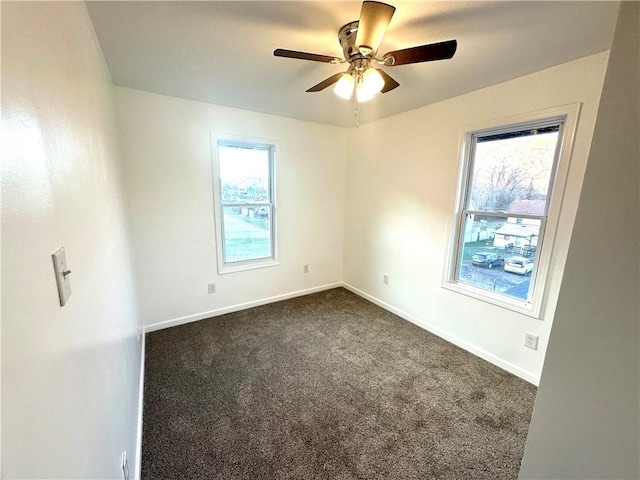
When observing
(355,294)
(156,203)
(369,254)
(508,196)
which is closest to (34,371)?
(156,203)

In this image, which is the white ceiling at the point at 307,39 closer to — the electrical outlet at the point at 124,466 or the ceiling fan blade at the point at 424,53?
the ceiling fan blade at the point at 424,53

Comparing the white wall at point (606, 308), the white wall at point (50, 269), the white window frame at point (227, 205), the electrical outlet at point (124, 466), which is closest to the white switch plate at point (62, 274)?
the white wall at point (50, 269)

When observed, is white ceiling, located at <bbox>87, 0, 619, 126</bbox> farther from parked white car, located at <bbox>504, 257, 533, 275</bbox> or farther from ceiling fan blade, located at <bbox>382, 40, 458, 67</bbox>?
parked white car, located at <bbox>504, 257, 533, 275</bbox>

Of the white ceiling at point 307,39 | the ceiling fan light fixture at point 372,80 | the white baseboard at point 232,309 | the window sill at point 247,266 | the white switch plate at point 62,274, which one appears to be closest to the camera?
the white switch plate at point 62,274

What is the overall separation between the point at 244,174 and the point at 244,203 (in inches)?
13.8

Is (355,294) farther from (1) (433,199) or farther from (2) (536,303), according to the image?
(2) (536,303)

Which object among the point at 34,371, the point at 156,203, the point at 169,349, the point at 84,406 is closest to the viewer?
the point at 34,371

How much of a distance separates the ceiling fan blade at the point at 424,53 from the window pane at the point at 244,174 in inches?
84.3

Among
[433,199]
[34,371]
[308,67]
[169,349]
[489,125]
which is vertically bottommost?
[169,349]

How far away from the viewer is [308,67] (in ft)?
6.64

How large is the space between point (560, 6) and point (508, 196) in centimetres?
133

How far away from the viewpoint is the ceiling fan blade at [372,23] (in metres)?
1.16

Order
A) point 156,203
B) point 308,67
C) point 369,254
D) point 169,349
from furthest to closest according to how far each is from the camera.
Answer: point 369,254, point 156,203, point 169,349, point 308,67

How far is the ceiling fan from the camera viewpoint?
4.01ft
